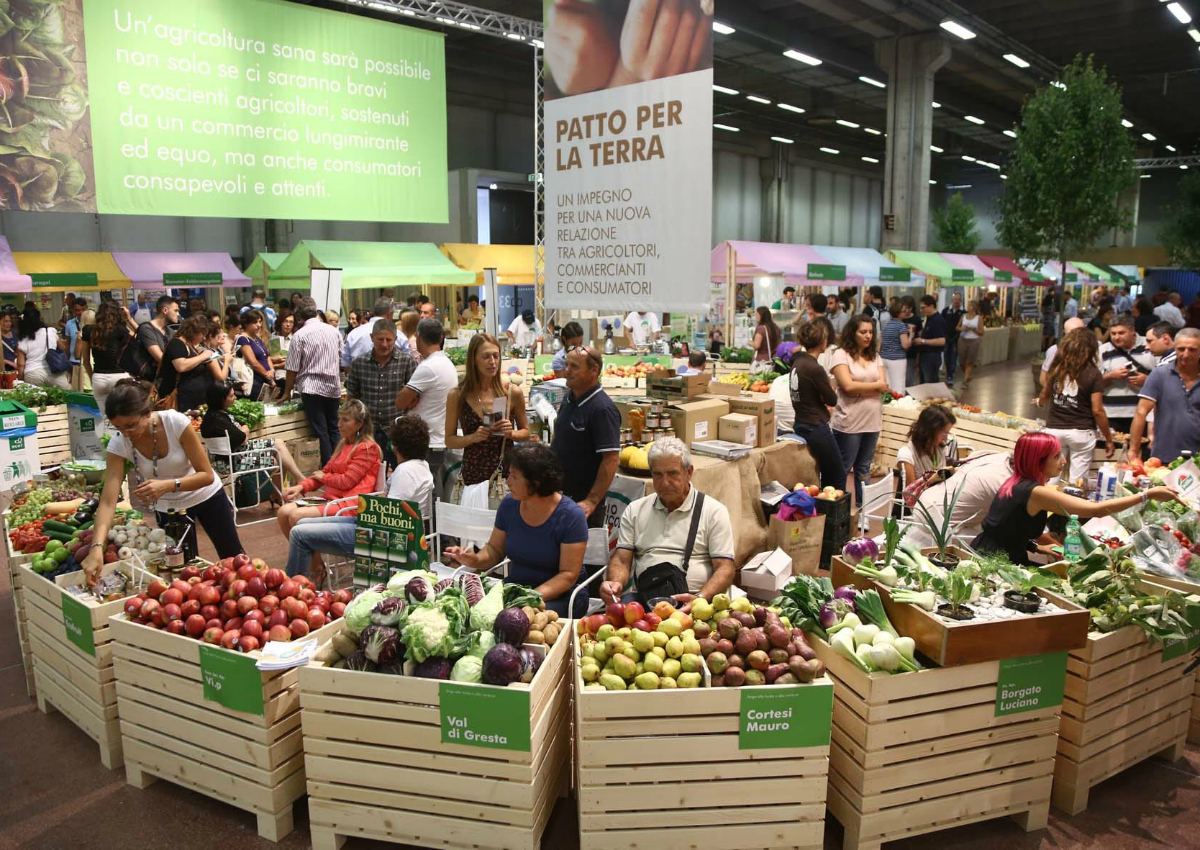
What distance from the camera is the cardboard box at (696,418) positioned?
16.8 ft

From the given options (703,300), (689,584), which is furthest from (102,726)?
(703,300)

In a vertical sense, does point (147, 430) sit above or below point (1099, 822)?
above

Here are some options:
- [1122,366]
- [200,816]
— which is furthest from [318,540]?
[1122,366]

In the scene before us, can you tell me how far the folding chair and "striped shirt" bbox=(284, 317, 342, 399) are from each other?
2.48 feet

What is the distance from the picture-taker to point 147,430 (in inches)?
151

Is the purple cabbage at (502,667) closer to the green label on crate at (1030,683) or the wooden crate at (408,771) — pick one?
the wooden crate at (408,771)

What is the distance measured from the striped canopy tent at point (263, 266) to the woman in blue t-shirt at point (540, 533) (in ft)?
50.2

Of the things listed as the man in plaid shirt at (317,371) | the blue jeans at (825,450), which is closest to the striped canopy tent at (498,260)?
the man in plaid shirt at (317,371)

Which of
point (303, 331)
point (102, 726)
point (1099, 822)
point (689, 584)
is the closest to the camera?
point (1099, 822)

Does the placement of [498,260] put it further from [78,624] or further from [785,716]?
[785,716]

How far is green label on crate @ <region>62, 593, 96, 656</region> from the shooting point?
3.36 meters

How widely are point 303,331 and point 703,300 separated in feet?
13.7

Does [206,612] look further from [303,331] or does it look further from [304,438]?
[304,438]

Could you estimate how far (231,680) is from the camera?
9.64 ft
